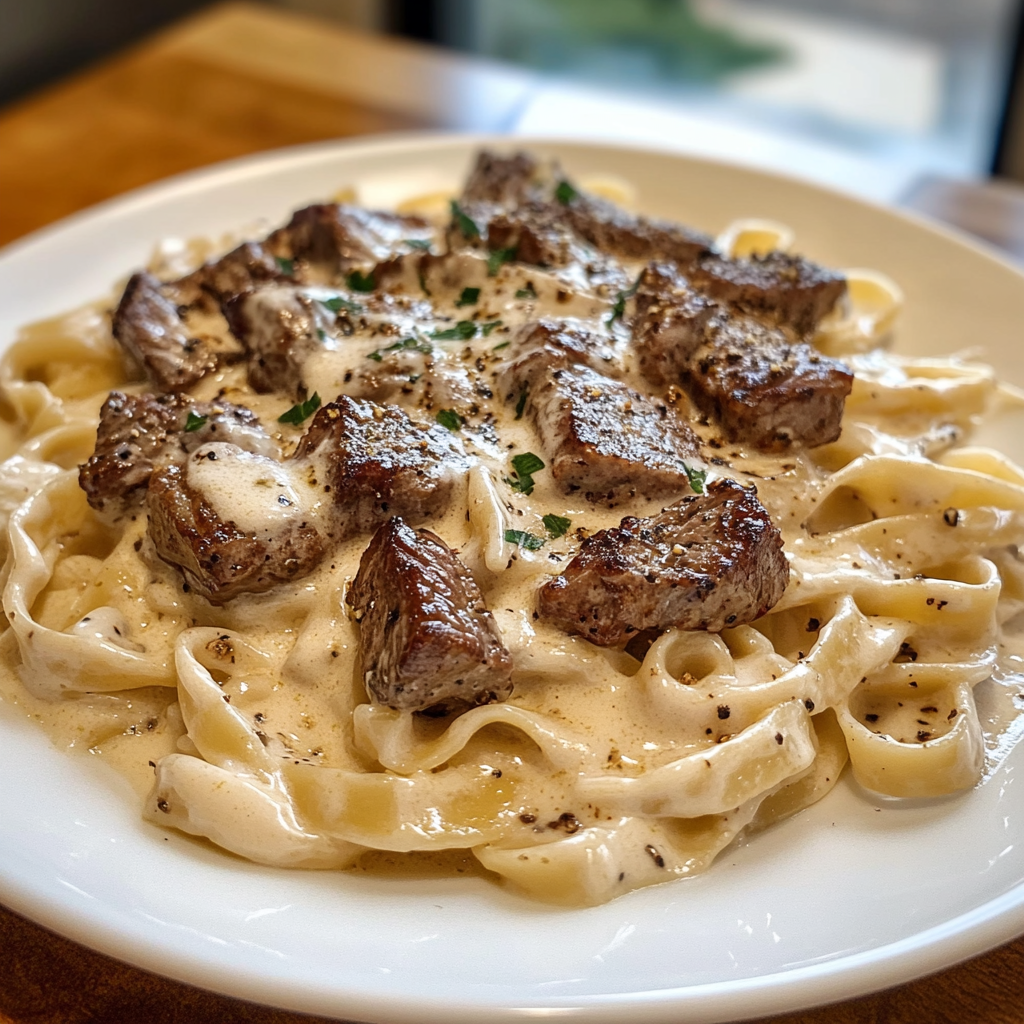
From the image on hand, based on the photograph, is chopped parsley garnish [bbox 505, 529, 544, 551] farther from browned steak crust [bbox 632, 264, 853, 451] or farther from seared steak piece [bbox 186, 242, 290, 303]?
seared steak piece [bbox 186, 242, 290, 303]

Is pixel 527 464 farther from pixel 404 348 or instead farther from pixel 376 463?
pixel 404 348

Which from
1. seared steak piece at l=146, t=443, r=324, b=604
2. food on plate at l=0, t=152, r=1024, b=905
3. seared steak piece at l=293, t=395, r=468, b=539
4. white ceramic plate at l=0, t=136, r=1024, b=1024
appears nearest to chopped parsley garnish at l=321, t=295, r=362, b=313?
food on plate at l=0, t=152, r=1024, b=905

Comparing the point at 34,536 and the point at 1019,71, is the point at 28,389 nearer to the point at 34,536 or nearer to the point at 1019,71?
the point at 34,536

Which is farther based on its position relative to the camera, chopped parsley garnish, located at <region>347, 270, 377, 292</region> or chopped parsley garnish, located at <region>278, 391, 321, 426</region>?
chopped parsley garnish, located at <region>347, 270, 377, 292</region>

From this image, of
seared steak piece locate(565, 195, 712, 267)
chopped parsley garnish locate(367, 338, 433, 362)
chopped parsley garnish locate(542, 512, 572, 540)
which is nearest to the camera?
chopped parsley garnish locate(542, 512, 572, 540)

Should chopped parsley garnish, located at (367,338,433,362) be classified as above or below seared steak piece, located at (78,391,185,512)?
above

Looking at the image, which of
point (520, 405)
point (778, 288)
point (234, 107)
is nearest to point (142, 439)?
point (520, 405)
